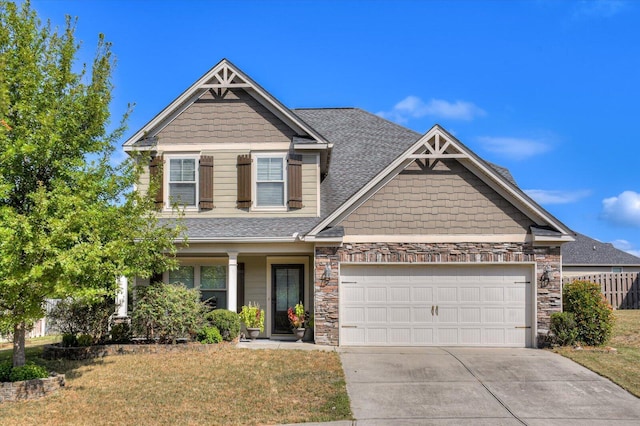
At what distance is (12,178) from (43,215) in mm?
1680

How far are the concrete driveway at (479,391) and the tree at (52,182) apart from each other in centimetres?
534

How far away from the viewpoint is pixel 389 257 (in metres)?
14.9

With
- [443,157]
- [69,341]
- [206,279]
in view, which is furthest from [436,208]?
[69,341]

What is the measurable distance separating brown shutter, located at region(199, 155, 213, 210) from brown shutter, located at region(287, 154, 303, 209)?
224 cm

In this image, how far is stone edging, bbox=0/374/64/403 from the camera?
387 inches

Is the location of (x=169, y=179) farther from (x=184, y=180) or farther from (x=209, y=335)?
(x=209, y=335)

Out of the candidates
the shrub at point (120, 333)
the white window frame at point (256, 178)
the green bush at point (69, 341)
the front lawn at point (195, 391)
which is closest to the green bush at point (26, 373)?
the front lawn at point (195, 391)

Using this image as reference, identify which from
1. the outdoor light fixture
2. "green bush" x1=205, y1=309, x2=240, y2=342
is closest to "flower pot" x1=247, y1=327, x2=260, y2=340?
"green bush" x1=205, y1=309, x2=240, y2=342

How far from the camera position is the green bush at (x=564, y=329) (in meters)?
14.3

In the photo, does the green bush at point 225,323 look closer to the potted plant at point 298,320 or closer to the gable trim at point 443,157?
the potted plant at point 298,320

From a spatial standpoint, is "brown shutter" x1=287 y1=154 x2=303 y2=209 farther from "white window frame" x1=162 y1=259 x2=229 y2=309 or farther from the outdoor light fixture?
"white window frame" x1=162 y1=259 x2=229 y2=309

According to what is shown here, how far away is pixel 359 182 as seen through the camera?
18.7 metres

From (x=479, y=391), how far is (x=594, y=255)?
26014mm

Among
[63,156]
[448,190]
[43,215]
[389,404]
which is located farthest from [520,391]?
[63,156]
